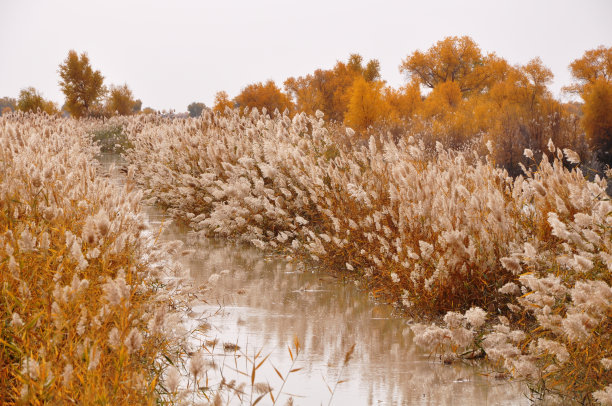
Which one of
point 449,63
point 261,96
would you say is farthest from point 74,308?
point 449,63

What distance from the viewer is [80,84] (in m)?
46.3

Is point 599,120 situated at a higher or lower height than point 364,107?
lower

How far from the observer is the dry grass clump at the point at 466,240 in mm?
3453

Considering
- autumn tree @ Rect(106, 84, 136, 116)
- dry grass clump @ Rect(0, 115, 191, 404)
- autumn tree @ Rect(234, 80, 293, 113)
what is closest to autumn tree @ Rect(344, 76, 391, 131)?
dry grass clump @ Rect(0, 115, 191, 404)

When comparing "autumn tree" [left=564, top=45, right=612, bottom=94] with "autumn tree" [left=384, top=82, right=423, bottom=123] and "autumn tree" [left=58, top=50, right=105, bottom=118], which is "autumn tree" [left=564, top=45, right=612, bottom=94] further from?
"autumn tree" [left=58, top=50, right=105, bottom=118]

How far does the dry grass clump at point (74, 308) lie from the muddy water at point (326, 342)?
2.12ft

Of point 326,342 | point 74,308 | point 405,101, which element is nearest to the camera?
point 74,308

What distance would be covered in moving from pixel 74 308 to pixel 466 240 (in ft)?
10.9

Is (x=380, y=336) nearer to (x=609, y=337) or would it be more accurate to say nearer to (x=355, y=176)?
(x=609, y=337)

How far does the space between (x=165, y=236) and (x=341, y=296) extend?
4075mm

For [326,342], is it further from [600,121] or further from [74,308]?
[600,121]

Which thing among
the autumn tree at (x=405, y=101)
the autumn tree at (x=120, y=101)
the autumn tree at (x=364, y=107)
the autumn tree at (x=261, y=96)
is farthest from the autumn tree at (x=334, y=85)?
the autumn tree at (x=364, y=107)

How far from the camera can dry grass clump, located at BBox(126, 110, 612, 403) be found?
11.3 feet

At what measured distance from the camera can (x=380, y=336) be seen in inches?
188
